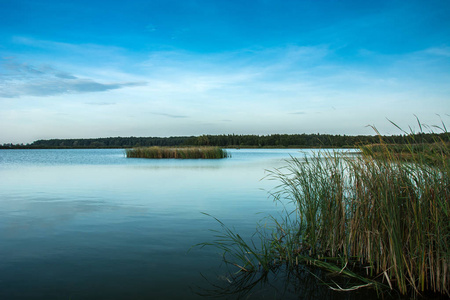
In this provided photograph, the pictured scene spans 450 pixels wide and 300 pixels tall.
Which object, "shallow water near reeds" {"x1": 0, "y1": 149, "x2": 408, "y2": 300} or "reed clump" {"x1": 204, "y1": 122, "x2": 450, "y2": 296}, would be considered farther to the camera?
"shallow water near reeds" {"x1": 0, "y1": 149, "x2": 408, "y2": 300}

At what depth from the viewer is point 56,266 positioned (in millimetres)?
4168

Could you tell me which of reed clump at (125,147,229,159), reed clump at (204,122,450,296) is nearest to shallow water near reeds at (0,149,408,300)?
reed clump at (204,122,450,296)

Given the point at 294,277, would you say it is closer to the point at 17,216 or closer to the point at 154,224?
the point at 154,224

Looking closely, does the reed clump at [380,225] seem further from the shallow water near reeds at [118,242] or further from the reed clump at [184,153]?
the reed clump at [184,153]

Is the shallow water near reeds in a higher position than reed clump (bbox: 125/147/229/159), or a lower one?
lower

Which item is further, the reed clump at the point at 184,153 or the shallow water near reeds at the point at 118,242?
the reed clump at the point at 184,153

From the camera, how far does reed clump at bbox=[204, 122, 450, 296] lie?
3.12m

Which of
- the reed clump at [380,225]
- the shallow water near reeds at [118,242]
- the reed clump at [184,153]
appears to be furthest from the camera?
the reed clump at [184,153]

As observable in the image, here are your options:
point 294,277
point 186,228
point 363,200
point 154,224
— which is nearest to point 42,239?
point 154,224

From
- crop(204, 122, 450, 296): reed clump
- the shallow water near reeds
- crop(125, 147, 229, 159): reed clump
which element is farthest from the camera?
crop(125, 147, 229, 159): reed clump

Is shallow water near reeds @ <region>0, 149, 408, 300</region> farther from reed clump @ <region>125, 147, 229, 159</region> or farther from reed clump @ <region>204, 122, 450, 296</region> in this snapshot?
reed clump @ <region>125, 147, 229, 159</region>

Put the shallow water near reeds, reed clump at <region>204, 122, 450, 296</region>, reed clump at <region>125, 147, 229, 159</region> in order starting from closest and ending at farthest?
reed clump at <region>204, 122, 450, 296</region> < the shallow water near reeds < reed clump at <region>125, 147, 229, 159</region>

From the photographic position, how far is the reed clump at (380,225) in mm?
3125

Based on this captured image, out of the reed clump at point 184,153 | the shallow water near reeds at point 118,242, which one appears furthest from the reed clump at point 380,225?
the reed clump at point 184,153
